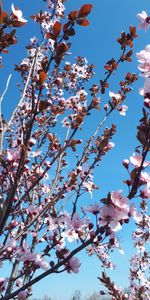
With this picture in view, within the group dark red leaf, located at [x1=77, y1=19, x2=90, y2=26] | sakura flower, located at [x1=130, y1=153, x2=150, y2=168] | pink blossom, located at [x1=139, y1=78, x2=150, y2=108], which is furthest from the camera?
dark red leaf, located at [x1=77, y1=19, x2=90, y2=26]

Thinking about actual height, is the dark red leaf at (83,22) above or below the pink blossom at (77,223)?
above

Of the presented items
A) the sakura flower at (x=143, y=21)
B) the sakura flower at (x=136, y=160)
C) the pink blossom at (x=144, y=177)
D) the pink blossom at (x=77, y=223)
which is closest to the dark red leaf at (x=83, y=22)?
the sakura flower at (x=143, y=21)

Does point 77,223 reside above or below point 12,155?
below

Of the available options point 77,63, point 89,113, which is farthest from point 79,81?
point 89,113

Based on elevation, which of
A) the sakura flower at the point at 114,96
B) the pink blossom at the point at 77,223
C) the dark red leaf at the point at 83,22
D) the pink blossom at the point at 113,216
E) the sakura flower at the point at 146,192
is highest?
the sakura flower at the point at 114,96

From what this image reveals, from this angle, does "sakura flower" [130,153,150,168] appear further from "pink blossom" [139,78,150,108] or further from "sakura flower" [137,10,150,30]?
"sakura flower" [137,10,150,30]

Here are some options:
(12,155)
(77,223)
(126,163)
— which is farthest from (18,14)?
(77,223)

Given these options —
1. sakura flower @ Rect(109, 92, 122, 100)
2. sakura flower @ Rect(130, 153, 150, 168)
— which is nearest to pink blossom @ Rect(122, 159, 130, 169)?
sakura flower @ Rect(130, 153, 150, 168)

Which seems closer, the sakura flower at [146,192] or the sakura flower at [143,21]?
the sakura flower at [146,192]

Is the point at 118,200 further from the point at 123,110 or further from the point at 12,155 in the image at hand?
the point at 123,110

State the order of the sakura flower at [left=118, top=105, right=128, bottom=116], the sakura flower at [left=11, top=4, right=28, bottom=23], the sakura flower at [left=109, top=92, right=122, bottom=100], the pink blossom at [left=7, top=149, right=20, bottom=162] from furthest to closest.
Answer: the sakura flower at [left=118, top=105, right=128, bottom=116] → the sakura flower at [left=109, top=92, right=122, bottom=100] → the pink blossom at [left=7, top=149, right=20, bottom=162] → the sakura flower at [left=11, top=4, right=28, bottom=23]

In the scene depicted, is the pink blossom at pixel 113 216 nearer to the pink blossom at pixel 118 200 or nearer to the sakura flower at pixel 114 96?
the pink blossom at pixel 118 200

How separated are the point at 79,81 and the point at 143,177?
5046 millimetres

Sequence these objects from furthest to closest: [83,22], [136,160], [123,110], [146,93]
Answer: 1. [123,110]
2. [83,22]
3. [136,160]
4. [146,93]
